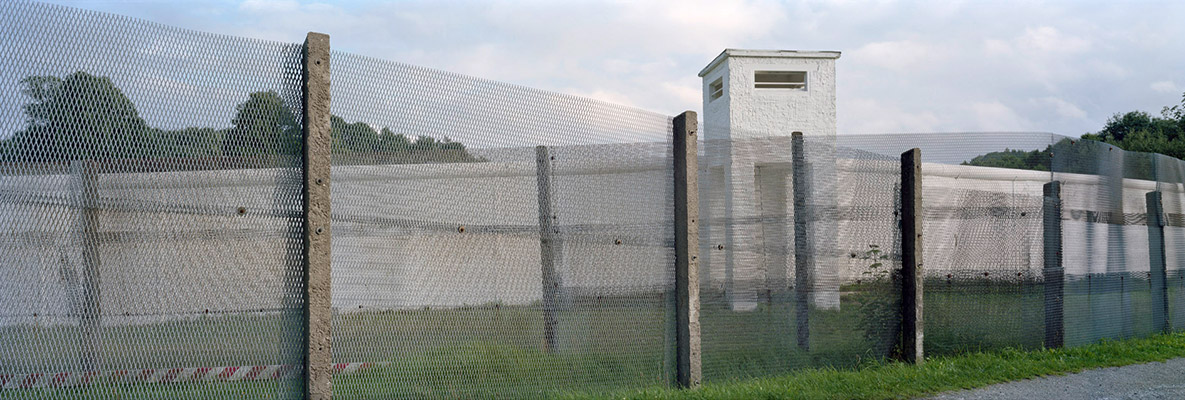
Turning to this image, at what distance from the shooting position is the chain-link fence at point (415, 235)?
11.9 feet

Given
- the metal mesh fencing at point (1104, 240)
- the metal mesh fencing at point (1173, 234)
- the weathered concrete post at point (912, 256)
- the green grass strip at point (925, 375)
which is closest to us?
the green grass strip at point (925, 375)

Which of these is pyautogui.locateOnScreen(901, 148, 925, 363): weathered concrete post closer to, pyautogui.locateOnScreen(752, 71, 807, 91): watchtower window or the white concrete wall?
the white concrete wall

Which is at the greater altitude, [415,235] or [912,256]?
[415,235]

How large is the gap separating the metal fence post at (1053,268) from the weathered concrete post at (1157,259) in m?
2.61

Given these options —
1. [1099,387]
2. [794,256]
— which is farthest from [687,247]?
[1099,387]

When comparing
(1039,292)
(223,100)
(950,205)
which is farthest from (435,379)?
(1039,292)

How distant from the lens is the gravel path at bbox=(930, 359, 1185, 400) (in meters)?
5.94

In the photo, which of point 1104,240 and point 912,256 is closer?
point 912,256

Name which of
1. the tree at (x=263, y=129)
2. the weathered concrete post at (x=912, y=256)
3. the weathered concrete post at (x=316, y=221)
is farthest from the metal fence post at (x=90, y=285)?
the weathered concrete post at (x=912, y=256)

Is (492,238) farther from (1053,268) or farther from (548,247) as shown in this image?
(1053,268)

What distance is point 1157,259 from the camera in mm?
9719

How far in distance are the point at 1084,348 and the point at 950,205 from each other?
206cm

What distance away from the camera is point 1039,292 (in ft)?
25.2

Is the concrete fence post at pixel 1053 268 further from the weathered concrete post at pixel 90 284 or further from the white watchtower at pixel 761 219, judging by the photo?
the weathered concrete post at pixel 90 284
